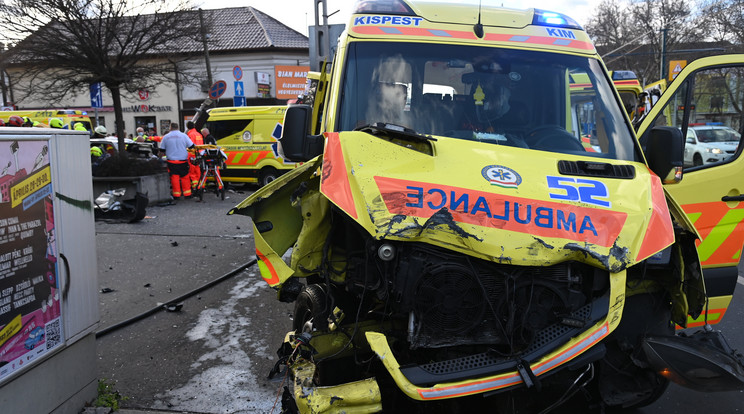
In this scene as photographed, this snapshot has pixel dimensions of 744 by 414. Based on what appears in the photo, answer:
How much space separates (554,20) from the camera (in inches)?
183

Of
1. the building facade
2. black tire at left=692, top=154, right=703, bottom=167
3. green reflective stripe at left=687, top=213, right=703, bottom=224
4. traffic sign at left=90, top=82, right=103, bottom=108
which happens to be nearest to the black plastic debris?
green reflective stripe at left=687, top=213, right=703, bottom=224

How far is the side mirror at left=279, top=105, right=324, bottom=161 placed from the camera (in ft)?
12.9

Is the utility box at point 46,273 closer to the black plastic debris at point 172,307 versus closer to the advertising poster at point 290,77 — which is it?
the black plastic debris at point 172,307

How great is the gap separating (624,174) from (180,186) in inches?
485

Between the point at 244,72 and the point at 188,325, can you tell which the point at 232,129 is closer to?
the point at 188,325

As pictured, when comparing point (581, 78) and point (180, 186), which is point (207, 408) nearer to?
point (581, 78)

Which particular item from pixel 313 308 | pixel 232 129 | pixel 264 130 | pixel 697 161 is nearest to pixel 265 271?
pixel 313 308

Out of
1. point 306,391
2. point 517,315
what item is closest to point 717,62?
point 517,315

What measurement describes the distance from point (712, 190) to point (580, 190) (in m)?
2.21

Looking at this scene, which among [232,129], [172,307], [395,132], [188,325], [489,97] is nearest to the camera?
[395,132]

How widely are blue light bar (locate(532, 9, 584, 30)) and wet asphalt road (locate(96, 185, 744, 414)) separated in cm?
284

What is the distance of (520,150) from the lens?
12.0 ft

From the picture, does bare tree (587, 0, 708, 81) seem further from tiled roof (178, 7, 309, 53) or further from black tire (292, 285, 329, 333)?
black tire (292, 285, 329, 333)

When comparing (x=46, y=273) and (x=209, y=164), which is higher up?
(x=46, y=273)
